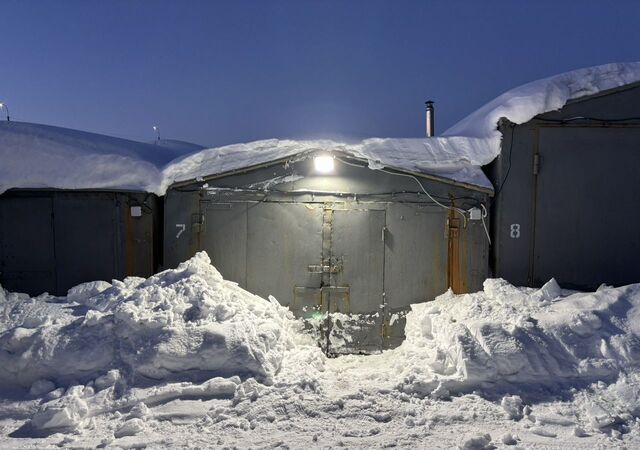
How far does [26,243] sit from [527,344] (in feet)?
26.6

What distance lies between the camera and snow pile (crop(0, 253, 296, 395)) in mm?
5305

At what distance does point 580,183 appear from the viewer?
7.59 metres

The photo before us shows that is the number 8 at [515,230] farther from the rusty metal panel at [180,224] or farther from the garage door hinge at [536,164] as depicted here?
the rusty metal panel at [180,224]

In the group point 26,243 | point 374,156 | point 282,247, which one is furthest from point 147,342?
point 374,156

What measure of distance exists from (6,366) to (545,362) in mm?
6536

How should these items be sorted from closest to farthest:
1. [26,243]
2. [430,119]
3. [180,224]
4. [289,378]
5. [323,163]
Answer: [289,378]
[323,163]
[180,224]
[26,243]
[430,119]

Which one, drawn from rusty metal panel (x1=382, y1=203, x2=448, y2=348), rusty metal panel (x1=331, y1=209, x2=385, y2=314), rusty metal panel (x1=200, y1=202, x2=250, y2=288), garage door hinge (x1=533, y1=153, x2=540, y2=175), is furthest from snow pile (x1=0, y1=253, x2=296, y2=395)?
garage door hinge (x1=533, y1=153, x2=540, y2=175)

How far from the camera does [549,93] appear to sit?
296 inches

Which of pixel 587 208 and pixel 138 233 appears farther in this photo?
pixel 138 233

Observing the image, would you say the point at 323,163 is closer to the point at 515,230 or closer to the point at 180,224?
the point at 180,224

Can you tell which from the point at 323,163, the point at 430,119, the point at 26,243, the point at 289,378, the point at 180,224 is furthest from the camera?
the point at 430,119

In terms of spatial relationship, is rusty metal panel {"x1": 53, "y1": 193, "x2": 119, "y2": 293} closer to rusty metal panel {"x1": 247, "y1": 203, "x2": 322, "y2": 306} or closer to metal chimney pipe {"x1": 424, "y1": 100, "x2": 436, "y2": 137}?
rusty metal panel {"x1": 247, "y1": 203, "x2": 322, "y2": 306}

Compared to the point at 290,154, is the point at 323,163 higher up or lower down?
lower down

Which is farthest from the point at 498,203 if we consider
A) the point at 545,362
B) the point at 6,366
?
the point at 6,366
